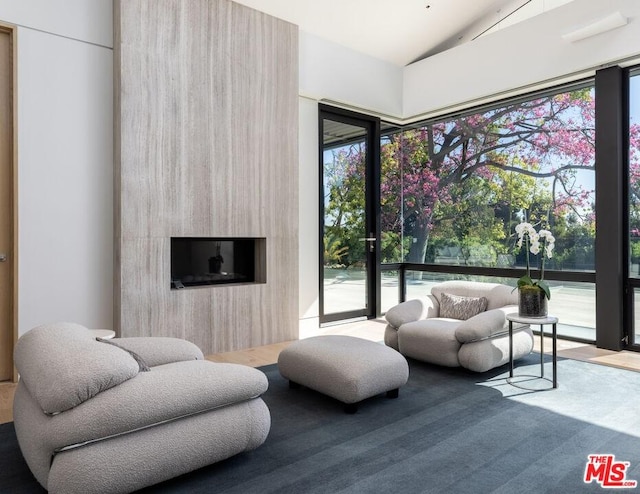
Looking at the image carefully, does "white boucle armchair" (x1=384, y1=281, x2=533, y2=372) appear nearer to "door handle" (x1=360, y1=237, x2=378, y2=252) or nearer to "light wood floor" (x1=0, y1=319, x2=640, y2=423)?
"light wood floor" (x1=0, y1=319, x2=640, y2=423)

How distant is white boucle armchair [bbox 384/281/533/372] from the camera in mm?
3539

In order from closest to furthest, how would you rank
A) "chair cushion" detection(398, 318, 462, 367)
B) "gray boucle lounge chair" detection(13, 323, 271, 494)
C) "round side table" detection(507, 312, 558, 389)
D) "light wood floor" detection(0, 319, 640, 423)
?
1. "gray boucle lounge chair" detection(13, 323, 271, 494)
2. "round side table" detection(507, 312, 558, 389)
3. "chair cushion" detection(398, 318, 462, 367)
4. "light wood floor" detection(0, 319, 640, 423)

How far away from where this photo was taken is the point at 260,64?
4578 millimetres

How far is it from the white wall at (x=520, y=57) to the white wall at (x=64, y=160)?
12.4 ft

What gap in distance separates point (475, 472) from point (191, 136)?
3.41 m

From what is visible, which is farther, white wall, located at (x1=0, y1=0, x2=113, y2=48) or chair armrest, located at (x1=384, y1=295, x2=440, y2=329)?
chair armrest, located at (x1=384, y1=295, x2=440, y2=329)

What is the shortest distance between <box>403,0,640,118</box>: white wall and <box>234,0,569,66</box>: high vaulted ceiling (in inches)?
10.4

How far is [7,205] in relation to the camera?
11.4 feet

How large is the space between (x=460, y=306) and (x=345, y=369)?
6.06 ft

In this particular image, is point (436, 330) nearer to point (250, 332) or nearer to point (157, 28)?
point (250, 332)

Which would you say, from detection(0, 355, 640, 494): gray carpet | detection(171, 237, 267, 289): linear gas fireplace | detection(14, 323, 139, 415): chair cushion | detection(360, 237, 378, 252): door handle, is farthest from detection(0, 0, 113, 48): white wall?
detection(360, 237, 378, 252): door handle

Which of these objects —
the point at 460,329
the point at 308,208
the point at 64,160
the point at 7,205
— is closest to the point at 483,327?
the point at 460,329

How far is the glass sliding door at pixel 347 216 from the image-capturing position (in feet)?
18.5

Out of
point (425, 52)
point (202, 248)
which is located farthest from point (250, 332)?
point (425, 52)
